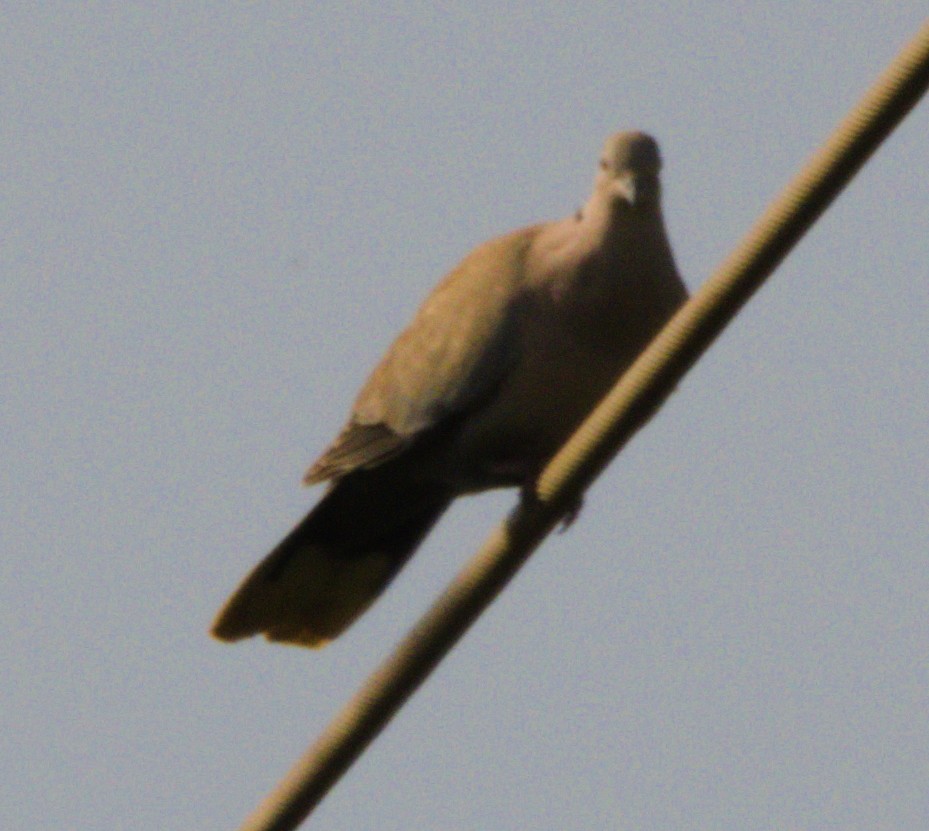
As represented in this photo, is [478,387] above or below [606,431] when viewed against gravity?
above

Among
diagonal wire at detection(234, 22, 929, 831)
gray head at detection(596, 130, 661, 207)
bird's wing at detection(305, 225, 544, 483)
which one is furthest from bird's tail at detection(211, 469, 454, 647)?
diagonal wire at detection(234, 22, 929, 831)

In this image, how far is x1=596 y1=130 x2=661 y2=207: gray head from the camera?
6598 mm

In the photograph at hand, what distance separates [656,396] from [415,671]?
0.78 metres

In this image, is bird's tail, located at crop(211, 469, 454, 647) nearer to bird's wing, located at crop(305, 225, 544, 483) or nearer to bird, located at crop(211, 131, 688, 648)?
bird, located at crop(211, 131, 688, 648)

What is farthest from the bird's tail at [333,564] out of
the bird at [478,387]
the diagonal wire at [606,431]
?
the diagonal wire at [606,431]

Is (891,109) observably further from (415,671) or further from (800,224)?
(415,671)

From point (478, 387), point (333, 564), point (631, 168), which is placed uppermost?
point (631, 168)

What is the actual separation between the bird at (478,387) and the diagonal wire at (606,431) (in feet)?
4.12

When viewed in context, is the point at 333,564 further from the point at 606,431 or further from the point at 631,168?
the point at 606,431

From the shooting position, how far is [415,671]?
195 inches

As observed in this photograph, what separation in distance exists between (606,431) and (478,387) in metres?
2.05

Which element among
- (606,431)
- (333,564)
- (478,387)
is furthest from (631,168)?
(606,431)

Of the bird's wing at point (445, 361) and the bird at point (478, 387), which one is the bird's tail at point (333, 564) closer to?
the bird at point (478, 387)

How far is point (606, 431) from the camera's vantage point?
4695 millimetres
